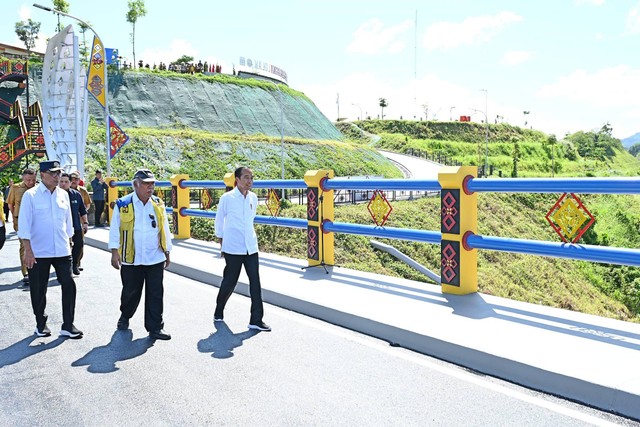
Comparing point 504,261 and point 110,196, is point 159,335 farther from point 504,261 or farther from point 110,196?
point 504,261

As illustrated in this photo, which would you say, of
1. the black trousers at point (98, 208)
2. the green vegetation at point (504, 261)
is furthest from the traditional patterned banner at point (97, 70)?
the green vegetation at point (504, 261)

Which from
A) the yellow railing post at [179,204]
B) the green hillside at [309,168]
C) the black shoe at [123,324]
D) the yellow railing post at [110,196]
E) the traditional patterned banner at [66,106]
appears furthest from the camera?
the green hillside at [309,168]

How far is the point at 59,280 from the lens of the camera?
6.17 m

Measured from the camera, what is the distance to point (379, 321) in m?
5.86

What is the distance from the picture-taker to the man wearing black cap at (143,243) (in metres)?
6.01

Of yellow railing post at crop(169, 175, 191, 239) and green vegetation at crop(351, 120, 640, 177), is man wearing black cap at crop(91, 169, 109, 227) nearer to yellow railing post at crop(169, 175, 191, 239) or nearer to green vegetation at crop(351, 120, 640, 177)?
yellow railing post at crop(169, 175, 191, 239)

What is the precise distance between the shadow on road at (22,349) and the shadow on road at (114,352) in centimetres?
54

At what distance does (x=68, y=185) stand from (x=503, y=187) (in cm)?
733

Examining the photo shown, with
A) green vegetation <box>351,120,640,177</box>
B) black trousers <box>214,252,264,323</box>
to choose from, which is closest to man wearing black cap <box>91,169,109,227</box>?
black trousers <box>214,252,264,323</box>

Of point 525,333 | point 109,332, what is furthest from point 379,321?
point 109,332

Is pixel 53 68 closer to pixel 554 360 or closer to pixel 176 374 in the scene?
pixel 176 374

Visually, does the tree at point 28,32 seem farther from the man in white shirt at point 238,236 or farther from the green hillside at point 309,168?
the man in white shirt at point 238,236

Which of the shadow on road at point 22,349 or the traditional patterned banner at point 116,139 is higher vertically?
the traditional patterned banner at point 116,139

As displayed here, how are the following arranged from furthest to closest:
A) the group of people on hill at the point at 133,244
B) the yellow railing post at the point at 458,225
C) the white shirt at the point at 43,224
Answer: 1. the yellow railing post at the point at 458,225
2. the white shirt at the point at 43,224
3. the group of people on hill at the point at 133,244
